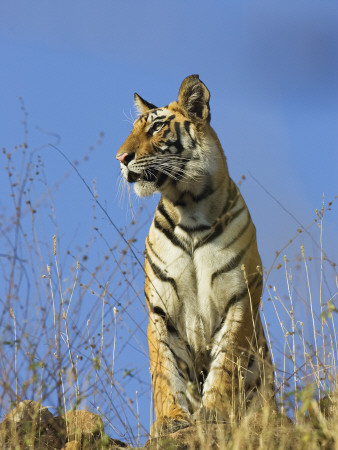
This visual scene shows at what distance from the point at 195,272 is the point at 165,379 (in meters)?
0.76

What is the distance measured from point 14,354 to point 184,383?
1580mm

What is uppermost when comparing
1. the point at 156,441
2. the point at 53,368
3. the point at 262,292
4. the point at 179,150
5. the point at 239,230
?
the point at 179,150

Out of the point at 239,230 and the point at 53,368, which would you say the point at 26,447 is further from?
the point at 239,230

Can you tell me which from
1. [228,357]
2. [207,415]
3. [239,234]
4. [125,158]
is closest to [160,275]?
[239,234]

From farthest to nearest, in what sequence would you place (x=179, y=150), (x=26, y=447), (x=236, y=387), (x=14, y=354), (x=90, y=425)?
(x=179, y=150) → (x=236, y=387) → (x=90, y=425) → (x=26, y=447) → (x=14, y=354)

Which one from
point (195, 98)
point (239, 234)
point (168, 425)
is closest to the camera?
point (168, 425)

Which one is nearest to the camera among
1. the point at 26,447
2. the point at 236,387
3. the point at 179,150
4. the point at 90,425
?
the point at 26,447

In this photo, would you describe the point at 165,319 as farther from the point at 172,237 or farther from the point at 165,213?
the point at 165,213

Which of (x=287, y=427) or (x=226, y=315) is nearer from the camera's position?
(x=287, y=427)

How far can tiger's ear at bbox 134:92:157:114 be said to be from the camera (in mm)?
6191

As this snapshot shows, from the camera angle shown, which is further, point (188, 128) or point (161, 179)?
point (188, 128)

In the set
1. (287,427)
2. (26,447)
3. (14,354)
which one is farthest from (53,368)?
(287,427)

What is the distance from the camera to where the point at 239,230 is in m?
5.52

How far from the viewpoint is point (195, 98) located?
5824 mm
